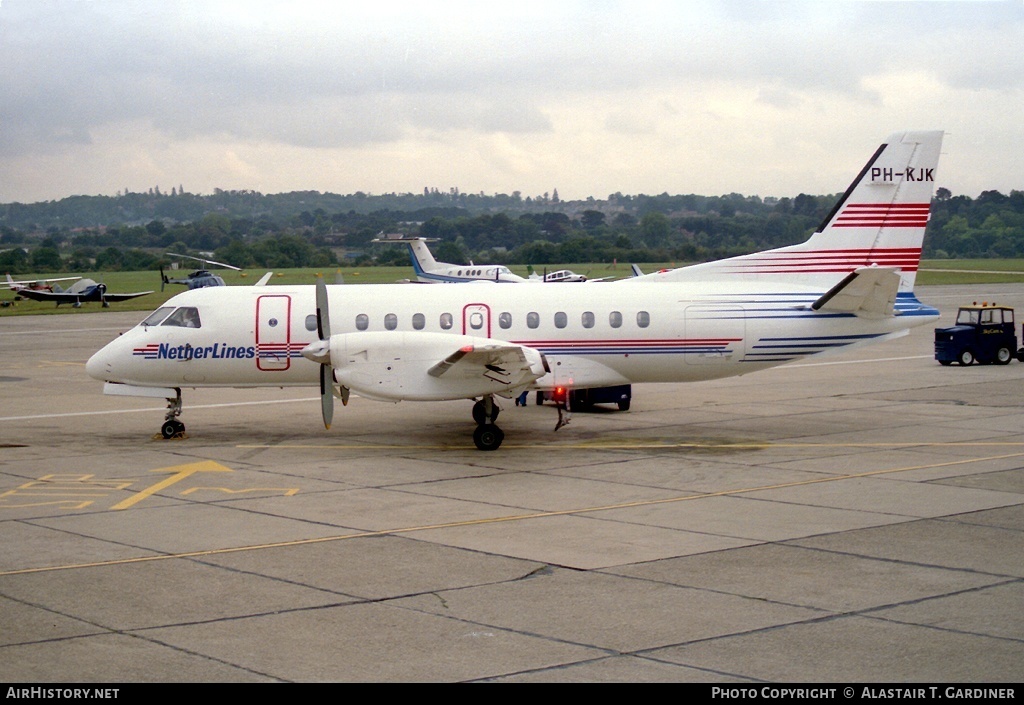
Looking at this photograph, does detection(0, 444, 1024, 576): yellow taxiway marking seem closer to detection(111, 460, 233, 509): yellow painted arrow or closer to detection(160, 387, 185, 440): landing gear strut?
detection(111, 460, 233, 509): yellow painted arrow

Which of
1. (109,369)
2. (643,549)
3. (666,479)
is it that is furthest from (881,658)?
(109,369)

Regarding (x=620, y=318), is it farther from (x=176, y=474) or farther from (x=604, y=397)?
(x=176, y=474)

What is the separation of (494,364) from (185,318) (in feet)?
23.7

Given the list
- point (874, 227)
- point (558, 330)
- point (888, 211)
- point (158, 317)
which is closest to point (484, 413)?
point (558, 330)

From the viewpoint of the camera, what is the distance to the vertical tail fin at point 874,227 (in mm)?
23828

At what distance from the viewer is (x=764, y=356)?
2312 centimetres

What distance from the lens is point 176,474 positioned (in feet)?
64.6

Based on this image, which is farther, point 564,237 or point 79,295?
point 564,237

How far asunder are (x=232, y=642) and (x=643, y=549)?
5660 millimetres

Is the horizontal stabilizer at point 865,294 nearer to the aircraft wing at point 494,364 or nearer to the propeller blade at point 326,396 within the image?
the aircraft wing at point 494,364

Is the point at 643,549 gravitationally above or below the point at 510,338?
below

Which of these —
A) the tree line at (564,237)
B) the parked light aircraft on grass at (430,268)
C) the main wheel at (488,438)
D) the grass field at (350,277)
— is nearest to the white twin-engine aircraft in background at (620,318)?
the main wheel at (488,438)

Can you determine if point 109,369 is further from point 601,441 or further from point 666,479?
point 666,479

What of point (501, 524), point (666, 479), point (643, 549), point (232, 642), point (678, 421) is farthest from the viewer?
point (678, 421)
